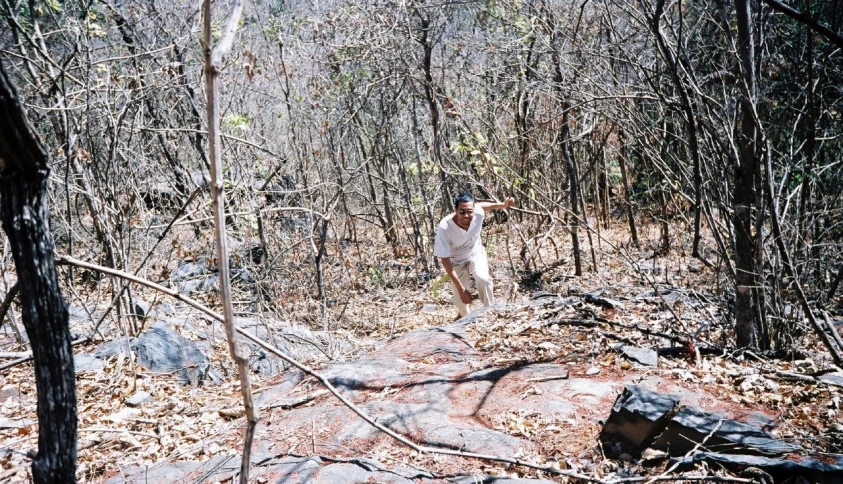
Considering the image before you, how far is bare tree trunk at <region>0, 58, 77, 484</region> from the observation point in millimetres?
1431

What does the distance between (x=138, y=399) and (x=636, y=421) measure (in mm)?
3916

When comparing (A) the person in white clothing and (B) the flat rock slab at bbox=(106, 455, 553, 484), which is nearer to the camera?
(B) the flat rock slab at bbox=(106, 455, 553, 484)

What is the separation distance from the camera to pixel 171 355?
6027 millimetres

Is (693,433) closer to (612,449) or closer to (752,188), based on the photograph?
(612,449)

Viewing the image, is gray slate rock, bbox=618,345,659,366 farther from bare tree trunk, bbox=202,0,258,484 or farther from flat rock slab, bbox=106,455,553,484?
bare tree trunk, bbox=202,0,258,484

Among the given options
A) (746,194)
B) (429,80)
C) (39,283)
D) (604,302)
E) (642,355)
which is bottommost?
(642,355)

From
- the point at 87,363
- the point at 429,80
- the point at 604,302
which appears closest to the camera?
the point at 87,363

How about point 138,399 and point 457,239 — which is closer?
point 138,399

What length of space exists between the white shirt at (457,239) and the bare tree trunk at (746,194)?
2868 mm

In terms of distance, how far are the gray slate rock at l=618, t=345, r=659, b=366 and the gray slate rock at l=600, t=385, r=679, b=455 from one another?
1163 mm

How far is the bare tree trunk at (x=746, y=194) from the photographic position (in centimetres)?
396

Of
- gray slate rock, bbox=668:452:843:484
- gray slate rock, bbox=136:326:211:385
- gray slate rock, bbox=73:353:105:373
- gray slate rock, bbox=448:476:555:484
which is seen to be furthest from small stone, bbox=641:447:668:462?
gray slate rock, bbox=73:353:105:373

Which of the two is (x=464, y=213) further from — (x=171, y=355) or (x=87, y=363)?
(x=87, y=363)

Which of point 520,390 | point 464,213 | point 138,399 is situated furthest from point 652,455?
point 138,399
